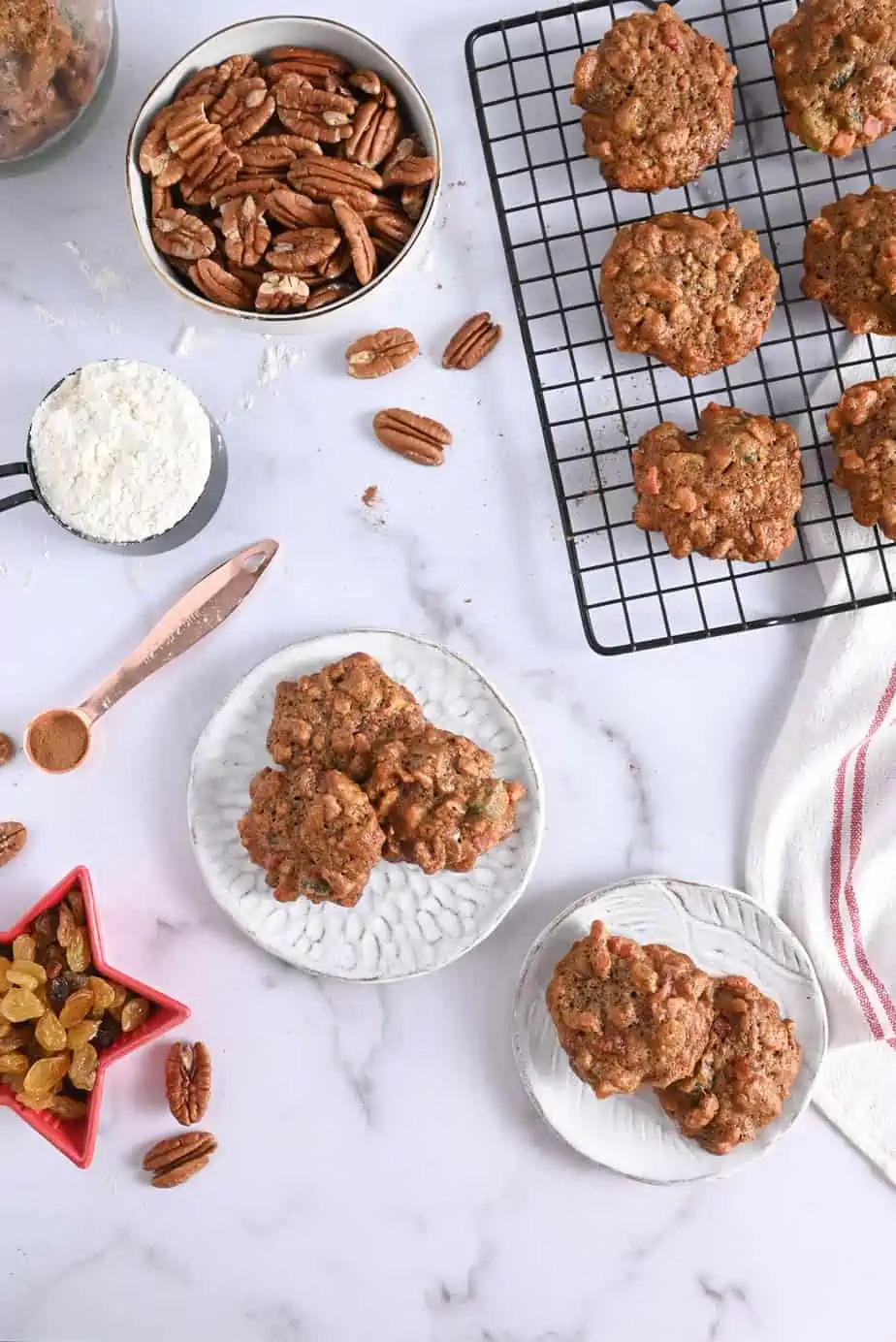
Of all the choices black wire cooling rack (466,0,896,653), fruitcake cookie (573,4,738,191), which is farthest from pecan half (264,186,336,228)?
fruitcake cookie (573,4,738,191)

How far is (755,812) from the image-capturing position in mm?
1996

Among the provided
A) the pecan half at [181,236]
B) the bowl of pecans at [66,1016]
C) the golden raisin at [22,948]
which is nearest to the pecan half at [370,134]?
the pecan half at [181,236]

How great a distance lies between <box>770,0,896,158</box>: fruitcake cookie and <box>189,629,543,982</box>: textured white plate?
36.8 inches

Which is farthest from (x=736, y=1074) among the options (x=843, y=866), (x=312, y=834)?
(x=312, y=834)

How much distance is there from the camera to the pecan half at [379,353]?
1973mm

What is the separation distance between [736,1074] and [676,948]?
0.20m

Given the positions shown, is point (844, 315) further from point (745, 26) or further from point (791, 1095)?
point (791, 1095)

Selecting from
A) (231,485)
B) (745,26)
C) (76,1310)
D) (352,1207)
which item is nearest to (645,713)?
(231,485)

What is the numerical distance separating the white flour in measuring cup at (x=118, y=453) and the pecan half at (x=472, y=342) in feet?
1.38

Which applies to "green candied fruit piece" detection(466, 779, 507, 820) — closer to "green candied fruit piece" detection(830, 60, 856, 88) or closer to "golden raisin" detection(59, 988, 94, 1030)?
"golden raisin" detection(59, 988, 94, 1030)

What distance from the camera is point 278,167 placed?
1.89 m

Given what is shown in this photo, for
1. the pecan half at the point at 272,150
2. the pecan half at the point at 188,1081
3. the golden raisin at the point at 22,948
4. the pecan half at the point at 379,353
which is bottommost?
the pecan half at the point at 188,1081

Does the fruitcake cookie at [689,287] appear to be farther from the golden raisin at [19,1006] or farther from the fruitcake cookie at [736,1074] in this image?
the golden raisin at [19,1006]

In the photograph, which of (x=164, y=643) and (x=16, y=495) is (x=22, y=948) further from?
(x=16, y=495)
